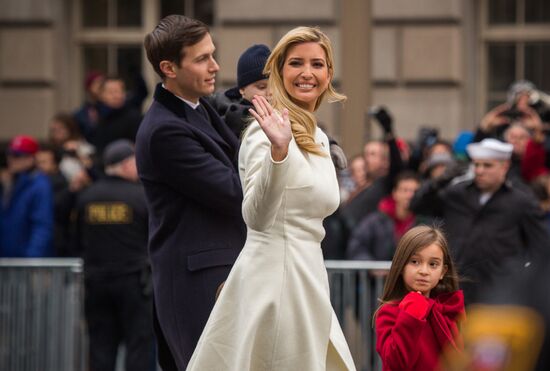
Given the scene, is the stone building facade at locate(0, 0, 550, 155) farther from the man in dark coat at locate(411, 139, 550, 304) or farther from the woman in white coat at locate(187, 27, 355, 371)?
the woman in white coat at locate(187, 27, 355, 371)

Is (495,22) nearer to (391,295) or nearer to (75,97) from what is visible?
(75,97)

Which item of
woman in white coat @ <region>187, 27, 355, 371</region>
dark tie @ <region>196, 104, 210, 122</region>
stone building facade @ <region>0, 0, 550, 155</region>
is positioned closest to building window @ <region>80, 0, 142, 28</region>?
stone building facade @ <region>0, 0, 550, 155</region>

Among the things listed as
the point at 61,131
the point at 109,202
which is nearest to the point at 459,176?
the point at 109,202

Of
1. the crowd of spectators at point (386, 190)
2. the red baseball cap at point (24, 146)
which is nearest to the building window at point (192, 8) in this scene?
the crowd of spectators at point (386, 190)

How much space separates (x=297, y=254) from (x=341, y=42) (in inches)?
398

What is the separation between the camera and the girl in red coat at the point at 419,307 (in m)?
5.22

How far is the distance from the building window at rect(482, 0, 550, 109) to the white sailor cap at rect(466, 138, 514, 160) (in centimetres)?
648

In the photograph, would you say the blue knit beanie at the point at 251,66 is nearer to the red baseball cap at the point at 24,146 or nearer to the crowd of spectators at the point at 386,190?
the crowd of spectators at the point at 386,190

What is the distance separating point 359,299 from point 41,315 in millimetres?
2469

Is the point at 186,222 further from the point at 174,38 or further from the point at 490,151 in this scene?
the point at 490,151

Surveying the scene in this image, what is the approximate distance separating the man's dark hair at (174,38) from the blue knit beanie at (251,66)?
37cm

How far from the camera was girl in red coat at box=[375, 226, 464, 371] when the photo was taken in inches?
206

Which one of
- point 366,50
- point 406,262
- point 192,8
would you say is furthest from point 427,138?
point 406,262

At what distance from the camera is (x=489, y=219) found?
331 inches
